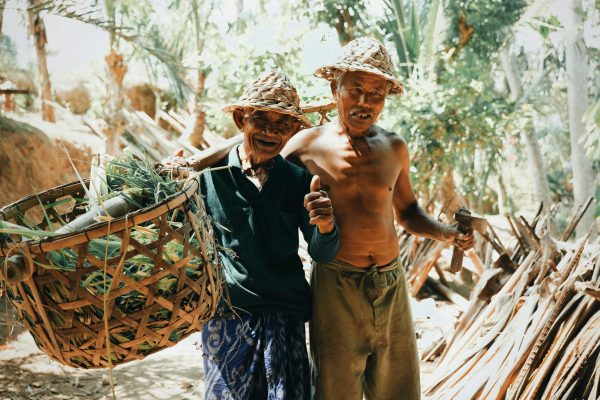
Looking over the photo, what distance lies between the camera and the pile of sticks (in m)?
2.64

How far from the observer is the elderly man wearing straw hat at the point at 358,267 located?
216 centimetres

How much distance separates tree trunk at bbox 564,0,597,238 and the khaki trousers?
10648 mm

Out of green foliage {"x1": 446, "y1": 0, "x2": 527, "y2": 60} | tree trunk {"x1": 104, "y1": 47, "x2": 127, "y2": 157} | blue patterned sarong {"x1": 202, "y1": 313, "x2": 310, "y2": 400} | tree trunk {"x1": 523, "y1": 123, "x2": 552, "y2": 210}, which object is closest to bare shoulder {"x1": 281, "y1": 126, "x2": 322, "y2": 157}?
blue patterned sarong {"x1": 202, "y1": 313, "x2": 310, "y2": 400}

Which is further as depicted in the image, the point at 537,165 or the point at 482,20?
the point at 537,165

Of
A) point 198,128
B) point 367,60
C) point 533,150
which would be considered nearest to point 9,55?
point 198,128

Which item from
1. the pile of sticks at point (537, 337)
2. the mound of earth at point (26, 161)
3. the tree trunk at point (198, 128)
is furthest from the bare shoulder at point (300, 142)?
the tree trunk at point (198, 128)

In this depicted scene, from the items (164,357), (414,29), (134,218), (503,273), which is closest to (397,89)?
(134,218)

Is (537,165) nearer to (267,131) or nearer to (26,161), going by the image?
(26,161)

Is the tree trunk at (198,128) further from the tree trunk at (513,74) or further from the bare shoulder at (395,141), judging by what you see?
the tree trunk at (513,74)

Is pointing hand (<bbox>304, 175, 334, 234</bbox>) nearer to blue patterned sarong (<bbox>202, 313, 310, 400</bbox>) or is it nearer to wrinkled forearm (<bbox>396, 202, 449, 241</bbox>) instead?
blue patterned sarong (<bbox>202, 313, 310, 400</bbox>)

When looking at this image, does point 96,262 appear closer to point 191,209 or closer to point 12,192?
point 191,209

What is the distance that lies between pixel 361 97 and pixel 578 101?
497 inches

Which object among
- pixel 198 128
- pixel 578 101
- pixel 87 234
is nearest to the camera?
pixel 87 234

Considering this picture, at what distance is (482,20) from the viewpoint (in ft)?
30.5
